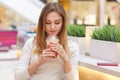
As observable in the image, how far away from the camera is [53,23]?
230 cm

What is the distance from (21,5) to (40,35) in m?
7.46

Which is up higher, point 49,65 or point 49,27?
point 49,27

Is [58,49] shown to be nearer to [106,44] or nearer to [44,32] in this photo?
[44,32]

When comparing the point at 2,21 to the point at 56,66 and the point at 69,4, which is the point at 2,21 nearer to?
the point at 69,4

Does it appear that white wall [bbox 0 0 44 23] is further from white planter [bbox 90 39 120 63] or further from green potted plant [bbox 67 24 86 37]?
white planter [bbox 90 39 120 63]

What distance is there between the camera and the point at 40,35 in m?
2.37

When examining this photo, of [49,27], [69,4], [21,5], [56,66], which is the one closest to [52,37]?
[49,27]

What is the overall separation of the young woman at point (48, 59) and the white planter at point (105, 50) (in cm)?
49

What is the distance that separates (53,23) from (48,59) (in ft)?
0.87

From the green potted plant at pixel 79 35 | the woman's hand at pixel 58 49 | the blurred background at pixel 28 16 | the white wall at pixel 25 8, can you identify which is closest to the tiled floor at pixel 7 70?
the blurred background at pixel 28 16

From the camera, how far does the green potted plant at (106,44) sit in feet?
9.12

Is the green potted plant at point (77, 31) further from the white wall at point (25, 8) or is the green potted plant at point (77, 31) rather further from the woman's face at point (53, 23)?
the white wall at point (25, 8)

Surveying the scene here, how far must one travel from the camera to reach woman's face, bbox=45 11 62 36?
7.52 ft

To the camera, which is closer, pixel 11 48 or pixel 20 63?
pixel 20 63
